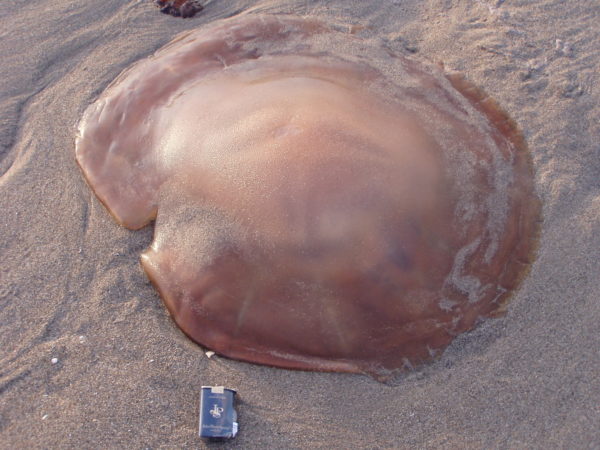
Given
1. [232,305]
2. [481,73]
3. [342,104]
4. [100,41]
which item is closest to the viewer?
[232,305]

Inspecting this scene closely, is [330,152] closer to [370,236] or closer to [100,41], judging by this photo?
[370,236]

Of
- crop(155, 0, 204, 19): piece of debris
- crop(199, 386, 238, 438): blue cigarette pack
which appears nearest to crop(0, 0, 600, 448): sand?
crop(199, 386, 238, 438): blue cigarette pack

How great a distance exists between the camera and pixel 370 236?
276 centimetres

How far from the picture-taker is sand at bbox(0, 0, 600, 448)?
271cm

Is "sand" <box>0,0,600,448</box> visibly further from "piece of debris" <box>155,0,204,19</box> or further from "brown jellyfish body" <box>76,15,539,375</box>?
"piece of debris" <box>155,0,204,19</box>

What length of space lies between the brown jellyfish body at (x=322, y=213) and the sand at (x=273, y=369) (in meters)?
0.15

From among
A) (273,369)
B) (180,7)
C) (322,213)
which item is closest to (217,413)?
(273,369)

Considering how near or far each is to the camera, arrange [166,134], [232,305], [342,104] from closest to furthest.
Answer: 1. [232,305]
2. [342,104]
3. [166,134]

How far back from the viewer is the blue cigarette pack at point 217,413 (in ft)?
8.61

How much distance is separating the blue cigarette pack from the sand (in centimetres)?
10

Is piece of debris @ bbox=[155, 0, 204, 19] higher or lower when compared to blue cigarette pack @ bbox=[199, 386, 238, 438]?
higher

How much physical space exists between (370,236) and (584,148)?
6.52 feet

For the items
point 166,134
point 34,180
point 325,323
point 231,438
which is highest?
point 166,134

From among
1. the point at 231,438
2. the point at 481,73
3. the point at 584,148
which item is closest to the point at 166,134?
the point at 231,438
